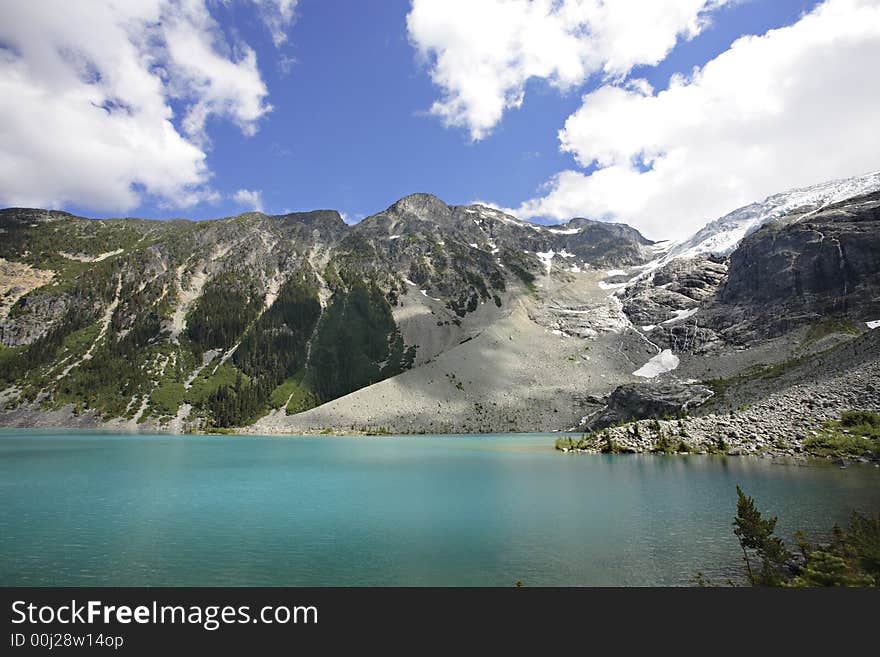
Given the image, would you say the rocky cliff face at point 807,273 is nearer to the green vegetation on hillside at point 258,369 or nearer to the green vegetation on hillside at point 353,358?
the green vegetation on hillside at point 353,358

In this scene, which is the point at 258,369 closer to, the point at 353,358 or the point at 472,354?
the point at 353,358

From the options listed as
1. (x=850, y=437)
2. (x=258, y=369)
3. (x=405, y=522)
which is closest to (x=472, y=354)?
(x=258, y=369)

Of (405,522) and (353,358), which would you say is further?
(353,358)

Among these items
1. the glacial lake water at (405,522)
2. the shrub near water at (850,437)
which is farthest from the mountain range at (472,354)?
the glacial lake water at (405,522)

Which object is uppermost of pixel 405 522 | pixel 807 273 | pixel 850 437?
pixel 807 273

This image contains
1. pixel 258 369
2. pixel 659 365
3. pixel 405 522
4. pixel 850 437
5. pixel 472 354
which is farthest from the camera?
pixel 258 369

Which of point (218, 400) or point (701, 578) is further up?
point (218, 400)
